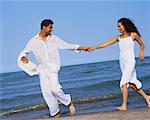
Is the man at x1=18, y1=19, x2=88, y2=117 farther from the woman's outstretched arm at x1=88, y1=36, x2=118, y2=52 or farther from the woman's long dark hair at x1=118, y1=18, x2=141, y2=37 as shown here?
the woman's long dark hair at x1=118, y1=18, x2=141, y2=37

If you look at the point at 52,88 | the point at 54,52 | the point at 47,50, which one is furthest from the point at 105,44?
the point at 52,88

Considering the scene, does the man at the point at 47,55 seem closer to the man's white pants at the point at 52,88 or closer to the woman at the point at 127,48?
the man's white pants at the point at 52,88

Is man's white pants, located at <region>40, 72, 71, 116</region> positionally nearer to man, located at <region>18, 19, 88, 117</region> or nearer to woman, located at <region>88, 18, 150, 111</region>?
man, located at <region>18, 19, 88, 117</region>

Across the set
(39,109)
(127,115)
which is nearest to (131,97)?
(39,109)

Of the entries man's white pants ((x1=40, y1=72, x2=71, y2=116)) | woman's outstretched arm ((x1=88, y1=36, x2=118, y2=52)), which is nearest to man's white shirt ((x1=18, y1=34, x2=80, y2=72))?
man's white pants ((x1=40, y1=72, x2=71, y2=116))

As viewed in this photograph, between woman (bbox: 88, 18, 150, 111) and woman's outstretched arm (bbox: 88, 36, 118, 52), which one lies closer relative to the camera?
woman (bbox: 88, 18, 150, 111)

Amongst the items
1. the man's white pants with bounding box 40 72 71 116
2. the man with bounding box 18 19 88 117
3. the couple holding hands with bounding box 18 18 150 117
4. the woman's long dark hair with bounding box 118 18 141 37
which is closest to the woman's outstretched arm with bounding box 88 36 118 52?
the couple holding hands with bounding box 18 18 150 117

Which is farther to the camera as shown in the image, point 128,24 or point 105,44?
point 105,44

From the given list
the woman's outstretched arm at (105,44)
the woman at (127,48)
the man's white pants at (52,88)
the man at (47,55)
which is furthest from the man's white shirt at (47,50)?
the woman at (127,48)

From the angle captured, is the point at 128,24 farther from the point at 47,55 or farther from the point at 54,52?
the point at 47,55

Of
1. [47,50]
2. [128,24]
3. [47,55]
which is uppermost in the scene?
[128,24]

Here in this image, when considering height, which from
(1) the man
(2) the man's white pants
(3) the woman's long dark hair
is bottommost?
(2) the man's white pants

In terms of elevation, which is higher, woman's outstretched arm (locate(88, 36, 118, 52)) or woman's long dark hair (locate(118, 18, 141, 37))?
woman's long dark hair (locate(118, 18, 141, 37))

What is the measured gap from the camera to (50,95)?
336 inches
